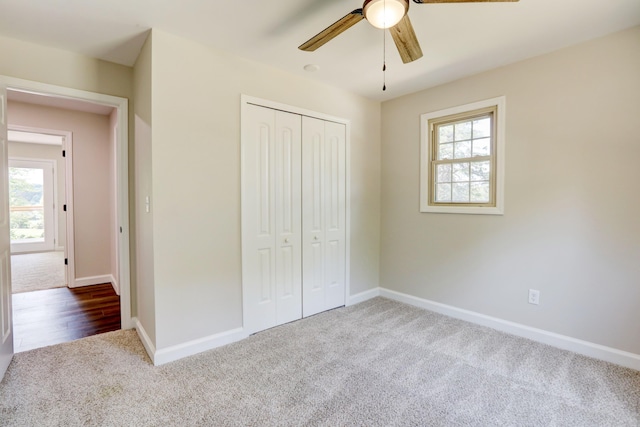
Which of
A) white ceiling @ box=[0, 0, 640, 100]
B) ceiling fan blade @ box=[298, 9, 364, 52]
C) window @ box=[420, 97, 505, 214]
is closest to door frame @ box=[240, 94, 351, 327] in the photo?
white ceiling @ box=[0, 0, 640, 100]

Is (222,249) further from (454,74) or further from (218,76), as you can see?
(454,74)

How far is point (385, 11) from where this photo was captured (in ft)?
5.08

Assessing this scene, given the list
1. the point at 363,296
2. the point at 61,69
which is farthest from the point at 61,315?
the point at 363,296

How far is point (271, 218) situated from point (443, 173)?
1.93m

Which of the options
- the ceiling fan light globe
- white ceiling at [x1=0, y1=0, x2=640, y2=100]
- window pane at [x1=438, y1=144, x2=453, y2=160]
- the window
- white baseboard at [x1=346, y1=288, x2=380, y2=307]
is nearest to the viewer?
the ceiling fan light globe

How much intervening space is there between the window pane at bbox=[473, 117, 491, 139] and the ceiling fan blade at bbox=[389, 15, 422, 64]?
1.43 meters

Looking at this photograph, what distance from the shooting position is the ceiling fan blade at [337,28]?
63.2 inches

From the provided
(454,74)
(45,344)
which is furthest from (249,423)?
(454,74)

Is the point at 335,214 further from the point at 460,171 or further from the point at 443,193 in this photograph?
the point at 460,171

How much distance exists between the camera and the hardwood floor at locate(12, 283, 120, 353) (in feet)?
8.94

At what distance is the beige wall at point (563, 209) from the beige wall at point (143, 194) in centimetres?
276

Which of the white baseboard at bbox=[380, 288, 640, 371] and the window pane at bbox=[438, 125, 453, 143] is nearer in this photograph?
the white baseboard at bbox=[380, 288, 640, 371]

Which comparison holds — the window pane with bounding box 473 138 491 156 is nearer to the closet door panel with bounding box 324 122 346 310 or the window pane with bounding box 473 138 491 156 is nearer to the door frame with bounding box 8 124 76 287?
the closet door panel with bounding box 324 122 346 310

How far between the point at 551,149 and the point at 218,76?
2849 millimetres
